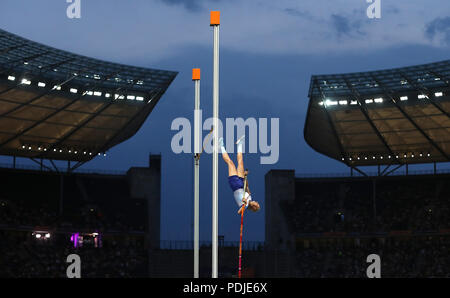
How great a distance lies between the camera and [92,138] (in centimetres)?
4688

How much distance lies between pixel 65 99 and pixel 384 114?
18.8 meters

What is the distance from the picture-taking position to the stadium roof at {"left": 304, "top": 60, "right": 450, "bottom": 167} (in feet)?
130

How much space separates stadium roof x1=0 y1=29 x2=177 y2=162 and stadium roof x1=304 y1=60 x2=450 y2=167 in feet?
32.3

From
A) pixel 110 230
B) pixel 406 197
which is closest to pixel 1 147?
pixel 110 230

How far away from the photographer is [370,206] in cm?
5041

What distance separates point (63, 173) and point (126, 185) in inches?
193

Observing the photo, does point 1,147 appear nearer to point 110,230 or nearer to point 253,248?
point 110,230

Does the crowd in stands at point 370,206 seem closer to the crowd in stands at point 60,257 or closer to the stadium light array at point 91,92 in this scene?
the stadium light array at point 91,92

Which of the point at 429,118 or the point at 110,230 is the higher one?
the point at 429,118

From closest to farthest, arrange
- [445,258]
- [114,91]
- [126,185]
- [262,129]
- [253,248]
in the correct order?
[262,129], [114,91], [445,258], [253,248], [126,185]

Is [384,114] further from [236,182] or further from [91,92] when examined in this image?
[236,182]

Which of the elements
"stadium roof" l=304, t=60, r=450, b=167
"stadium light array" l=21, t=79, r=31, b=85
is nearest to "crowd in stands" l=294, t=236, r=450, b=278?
"stadium roof" l=304, t=60, r=450, b=167

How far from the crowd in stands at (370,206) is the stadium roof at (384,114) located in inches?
91.0
